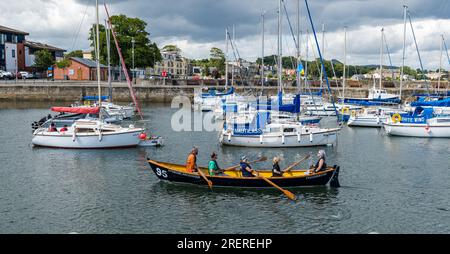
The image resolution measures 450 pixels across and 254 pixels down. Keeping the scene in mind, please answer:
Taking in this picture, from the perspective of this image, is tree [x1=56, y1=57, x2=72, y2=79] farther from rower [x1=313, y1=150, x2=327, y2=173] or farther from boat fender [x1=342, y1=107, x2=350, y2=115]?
rower [x1=313, y1=150, x2=327, y2=173]

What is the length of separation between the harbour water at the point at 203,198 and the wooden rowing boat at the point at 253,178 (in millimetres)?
449

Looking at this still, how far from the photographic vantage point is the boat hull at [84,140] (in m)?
40.6

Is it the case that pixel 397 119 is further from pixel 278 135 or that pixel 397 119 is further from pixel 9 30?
pixel 9 30

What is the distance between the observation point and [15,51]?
12850cm

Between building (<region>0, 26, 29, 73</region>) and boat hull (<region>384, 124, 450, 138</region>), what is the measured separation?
10008 cm

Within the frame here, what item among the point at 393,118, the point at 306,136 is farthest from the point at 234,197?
the point at 393,118

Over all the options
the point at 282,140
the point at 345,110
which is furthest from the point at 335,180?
the point at 345,110

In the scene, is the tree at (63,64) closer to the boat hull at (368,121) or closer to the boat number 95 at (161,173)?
the boat hull at (368,121)

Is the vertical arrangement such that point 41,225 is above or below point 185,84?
below

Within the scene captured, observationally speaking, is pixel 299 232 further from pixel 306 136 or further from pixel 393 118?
pixel 393 118

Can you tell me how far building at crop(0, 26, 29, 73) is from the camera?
124625 mm

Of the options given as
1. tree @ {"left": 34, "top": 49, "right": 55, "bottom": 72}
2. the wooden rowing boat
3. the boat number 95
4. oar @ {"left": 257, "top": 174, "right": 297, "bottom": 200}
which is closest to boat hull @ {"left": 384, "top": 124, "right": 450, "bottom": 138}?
the wooden rowing boat
